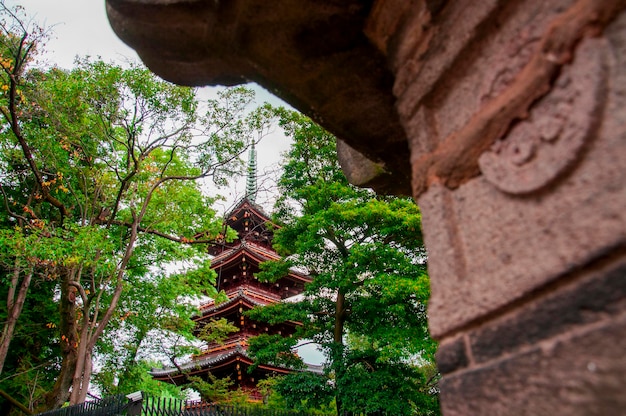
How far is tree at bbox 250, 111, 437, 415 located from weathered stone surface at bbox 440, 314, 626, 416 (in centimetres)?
665

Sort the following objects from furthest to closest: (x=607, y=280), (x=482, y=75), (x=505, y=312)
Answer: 1. (x=482, y=75)
2. (x=505, y=312)
3. (x=607, y=280)

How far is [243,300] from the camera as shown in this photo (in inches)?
584

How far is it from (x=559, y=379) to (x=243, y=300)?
14.7 meters

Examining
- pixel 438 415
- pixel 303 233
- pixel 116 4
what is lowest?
pixel 438 415

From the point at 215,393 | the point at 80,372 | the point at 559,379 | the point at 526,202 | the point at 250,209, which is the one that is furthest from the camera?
the point at 250,209

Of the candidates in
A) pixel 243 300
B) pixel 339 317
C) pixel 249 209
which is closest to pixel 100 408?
pixel 339 317

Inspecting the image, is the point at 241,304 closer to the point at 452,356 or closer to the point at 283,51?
the point at 283,51

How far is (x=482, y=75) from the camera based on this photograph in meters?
1.03

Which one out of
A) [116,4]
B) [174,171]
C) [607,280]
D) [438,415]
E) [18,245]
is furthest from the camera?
[174,171]

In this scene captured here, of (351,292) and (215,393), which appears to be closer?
(351,292)

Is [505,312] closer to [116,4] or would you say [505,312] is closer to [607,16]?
[607,16]

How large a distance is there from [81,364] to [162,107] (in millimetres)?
5053

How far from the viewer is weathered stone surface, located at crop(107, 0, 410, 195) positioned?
127 cm

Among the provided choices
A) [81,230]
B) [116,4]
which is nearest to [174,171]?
[81,230]
